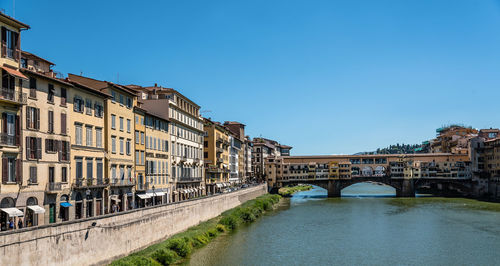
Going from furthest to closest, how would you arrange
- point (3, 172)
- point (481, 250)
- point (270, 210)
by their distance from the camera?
point (270, 210) → point (481, 250) → point (3, 172)

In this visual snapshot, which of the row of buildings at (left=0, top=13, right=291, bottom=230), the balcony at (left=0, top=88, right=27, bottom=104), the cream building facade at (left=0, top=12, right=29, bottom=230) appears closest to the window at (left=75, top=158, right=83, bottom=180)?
the row of buildings at (left=0, top=13, right=291, bottom=230)

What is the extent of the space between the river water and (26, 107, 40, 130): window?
13.1 m

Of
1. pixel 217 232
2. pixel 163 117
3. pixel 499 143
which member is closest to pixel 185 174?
pixel 163 117

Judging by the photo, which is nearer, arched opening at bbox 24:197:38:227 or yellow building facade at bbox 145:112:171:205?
arched opening at bbox 24:197:38:227

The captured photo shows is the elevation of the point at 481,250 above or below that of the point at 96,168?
below

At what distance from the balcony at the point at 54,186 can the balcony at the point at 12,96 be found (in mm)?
Answer: 5432

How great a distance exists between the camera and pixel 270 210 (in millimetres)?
71688

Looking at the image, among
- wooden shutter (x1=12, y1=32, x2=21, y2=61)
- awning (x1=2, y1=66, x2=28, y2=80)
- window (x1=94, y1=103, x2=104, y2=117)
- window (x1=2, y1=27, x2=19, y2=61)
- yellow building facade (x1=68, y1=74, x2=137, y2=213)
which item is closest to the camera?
awning (x1=2, y1=66, x2=28, y2=80)

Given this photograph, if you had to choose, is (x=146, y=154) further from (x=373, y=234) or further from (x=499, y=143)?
(x=499, y=143)

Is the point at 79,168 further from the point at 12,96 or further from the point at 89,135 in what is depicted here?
the point at 12,96

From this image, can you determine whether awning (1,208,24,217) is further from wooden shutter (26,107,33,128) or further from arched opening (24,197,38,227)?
wooden shutter (26,107,33,128)

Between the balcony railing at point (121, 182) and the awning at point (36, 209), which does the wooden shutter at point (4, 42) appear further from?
the balcony railing at point (121, 182)

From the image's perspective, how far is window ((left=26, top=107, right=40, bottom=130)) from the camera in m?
27.1

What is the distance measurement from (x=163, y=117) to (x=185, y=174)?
1046cm
